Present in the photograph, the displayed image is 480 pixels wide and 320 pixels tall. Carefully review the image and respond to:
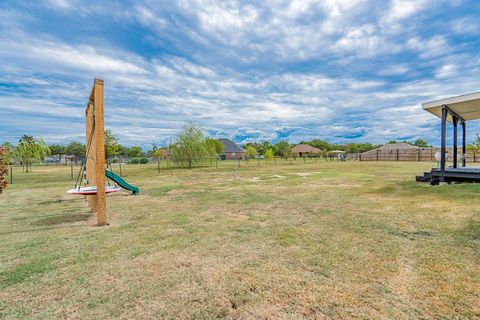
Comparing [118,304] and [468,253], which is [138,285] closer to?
[118,304]

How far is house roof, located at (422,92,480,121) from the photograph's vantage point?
781cm

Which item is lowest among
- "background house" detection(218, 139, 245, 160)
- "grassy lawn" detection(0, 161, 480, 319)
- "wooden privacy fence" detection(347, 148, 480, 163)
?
"grassy lawn" detection(0, 161, 480, 319)

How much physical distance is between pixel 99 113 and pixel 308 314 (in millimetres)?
4811

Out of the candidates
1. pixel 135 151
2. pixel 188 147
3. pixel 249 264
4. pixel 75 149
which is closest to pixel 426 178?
pixel 249 264

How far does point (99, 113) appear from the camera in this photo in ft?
16.0

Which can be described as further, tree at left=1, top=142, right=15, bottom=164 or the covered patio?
the covered patio

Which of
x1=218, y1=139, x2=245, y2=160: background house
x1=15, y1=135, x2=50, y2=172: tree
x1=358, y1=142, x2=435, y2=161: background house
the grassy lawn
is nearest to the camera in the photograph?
the grassy lawn

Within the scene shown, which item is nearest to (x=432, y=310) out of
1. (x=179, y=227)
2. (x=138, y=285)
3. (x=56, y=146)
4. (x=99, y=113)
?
(x=138, y=285)

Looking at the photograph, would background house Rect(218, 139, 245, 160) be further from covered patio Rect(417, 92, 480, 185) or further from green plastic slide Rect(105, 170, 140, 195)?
covered patio Rect(417, 92, 480, 185)

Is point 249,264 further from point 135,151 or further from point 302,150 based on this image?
point 302,150

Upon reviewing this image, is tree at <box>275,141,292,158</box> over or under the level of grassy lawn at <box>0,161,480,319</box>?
over

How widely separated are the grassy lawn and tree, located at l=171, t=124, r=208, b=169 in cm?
2003

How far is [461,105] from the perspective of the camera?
849 cm

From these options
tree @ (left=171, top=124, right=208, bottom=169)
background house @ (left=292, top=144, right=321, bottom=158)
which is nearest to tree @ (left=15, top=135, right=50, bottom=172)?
tree @ (left=171, top=124, right=208, bottom=169)
